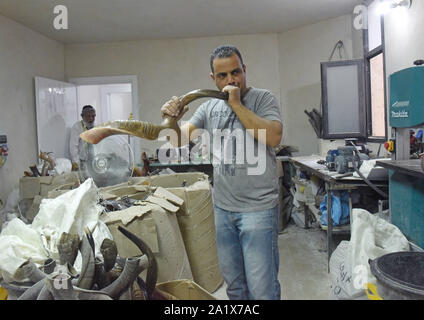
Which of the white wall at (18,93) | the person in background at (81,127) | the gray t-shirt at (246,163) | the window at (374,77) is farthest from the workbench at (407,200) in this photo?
the white wall at (18,93)

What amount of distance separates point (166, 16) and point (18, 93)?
2.06 meters

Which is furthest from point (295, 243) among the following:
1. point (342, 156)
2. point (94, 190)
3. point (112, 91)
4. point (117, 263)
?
point (112, 91)

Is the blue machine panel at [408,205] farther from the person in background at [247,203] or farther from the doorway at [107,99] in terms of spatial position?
the doorway at [107,99]

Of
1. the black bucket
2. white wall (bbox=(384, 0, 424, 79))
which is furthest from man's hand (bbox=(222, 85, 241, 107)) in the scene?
white wall (bbox=(384, 0, 424, 79))

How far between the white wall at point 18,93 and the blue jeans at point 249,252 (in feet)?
11.4

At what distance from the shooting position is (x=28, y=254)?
1.72 m

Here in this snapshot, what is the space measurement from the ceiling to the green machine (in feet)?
8.63

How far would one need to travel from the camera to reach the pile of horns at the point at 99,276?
1.11 m

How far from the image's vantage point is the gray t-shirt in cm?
133

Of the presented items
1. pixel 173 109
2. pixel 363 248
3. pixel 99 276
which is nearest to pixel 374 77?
pixel 363 248

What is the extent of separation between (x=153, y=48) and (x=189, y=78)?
74 centimetres

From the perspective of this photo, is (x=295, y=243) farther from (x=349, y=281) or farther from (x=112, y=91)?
(x=112, y=91)

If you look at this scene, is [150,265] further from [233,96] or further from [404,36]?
[404,36]

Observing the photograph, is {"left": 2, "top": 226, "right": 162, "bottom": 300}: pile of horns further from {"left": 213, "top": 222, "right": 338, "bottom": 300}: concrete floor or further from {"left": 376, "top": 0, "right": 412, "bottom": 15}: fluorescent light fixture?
{"left": 376, "top": 0, "right": 412, "bottom": 15}: fluorescent light fixture
